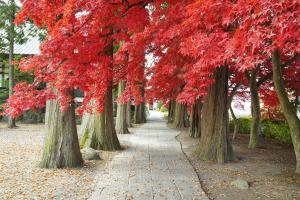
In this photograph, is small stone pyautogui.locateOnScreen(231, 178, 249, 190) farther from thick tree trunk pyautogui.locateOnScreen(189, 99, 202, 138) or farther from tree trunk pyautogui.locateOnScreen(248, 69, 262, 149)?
thick tree trunk pyautogui.locateOnScreen(189, 99, 202, 138)

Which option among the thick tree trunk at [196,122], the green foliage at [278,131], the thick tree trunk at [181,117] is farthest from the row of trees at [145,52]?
the thick tree trunk at [181,117]

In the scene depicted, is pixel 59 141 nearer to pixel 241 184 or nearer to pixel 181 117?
pixel 241 184

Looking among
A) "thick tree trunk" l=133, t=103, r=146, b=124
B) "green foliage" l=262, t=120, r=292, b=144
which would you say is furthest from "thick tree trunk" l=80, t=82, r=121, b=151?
"thick tree trunk" l=133, t=103, r=146, b=124

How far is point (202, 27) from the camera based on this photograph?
9164 mm

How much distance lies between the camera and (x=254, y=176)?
10.5m

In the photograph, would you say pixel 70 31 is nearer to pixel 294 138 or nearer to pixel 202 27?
pixel 202 27

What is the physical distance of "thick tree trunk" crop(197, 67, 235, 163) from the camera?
13047mm

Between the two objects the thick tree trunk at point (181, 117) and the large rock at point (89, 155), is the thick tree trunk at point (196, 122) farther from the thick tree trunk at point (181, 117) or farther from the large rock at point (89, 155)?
the large rock at point (89, 155)

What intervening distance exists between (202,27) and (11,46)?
1945 centimetres

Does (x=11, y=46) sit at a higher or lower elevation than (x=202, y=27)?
higher

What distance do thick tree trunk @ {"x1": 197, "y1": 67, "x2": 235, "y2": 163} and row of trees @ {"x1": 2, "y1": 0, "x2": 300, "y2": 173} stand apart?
0.04m

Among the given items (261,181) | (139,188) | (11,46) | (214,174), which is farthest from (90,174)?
(11,46)

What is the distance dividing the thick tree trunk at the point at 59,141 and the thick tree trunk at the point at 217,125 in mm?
4991

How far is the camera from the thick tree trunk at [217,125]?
13.0 metres
